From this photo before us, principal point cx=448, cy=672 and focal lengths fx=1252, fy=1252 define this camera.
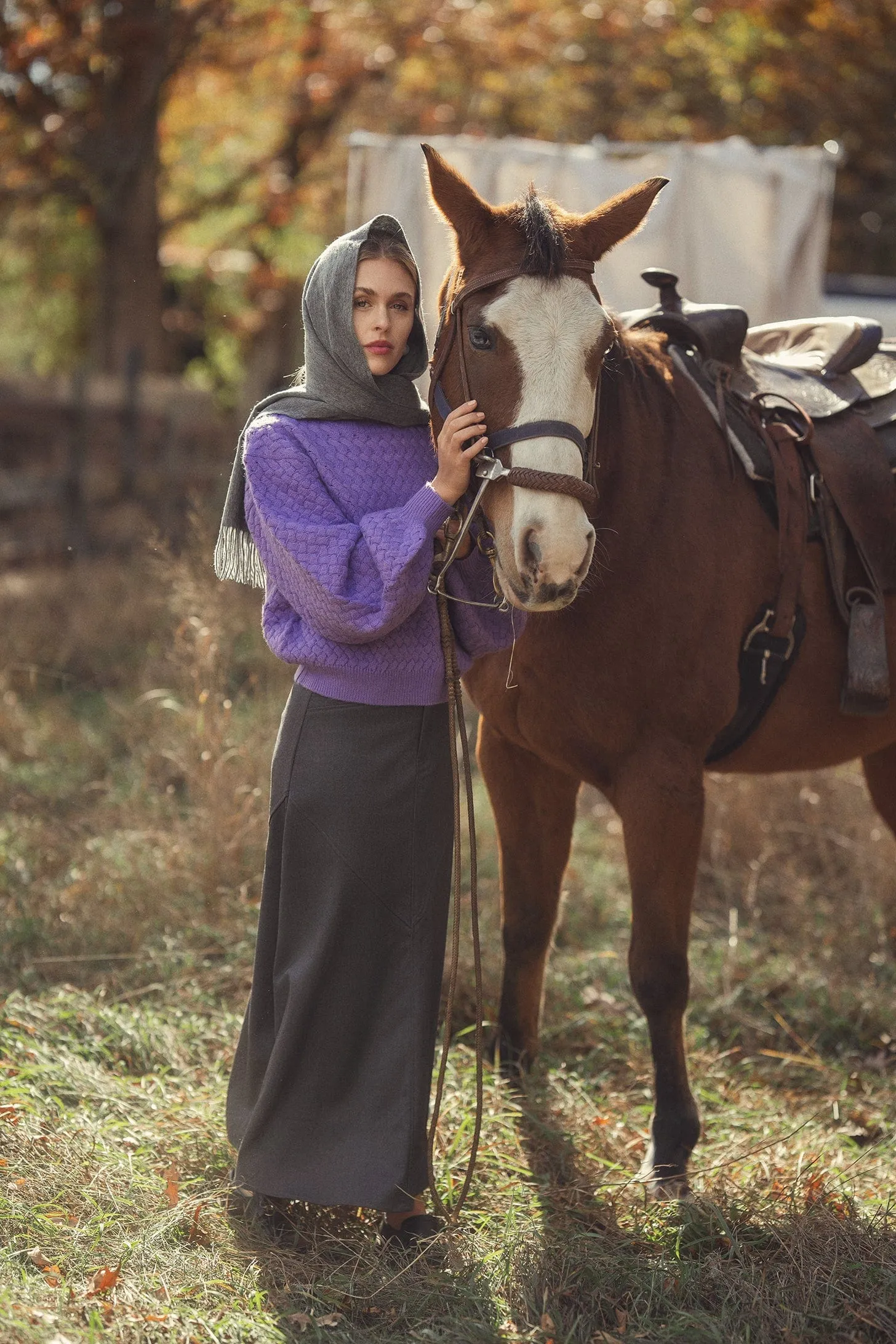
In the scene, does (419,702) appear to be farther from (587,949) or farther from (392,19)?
(392,19)

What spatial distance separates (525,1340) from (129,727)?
336cm

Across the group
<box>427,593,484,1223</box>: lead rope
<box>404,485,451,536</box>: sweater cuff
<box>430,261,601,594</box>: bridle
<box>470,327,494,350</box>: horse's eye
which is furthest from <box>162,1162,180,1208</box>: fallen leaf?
<box>470,327,494,350</box>: horse's eye

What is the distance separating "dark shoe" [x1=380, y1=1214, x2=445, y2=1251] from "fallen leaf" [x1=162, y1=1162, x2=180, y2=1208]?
42 centimetres

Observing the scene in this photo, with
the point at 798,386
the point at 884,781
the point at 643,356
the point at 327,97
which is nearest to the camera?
the point at 643,356

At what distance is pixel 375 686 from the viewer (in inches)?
93.4

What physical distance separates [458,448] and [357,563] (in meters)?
0.27

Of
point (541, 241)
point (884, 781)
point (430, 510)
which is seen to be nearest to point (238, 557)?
point (430, 510)

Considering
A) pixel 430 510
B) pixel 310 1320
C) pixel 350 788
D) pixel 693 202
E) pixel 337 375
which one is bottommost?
pixel 310 1320

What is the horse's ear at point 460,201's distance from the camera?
2.24 meters

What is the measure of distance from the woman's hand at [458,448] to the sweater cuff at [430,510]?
1 cm

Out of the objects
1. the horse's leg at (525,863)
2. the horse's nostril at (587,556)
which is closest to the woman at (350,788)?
the horse's nostril at (587,556)

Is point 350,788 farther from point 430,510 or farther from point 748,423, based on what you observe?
point 748,423

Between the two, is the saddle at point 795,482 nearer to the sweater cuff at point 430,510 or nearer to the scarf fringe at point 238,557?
the sweater cuff at point 430,510

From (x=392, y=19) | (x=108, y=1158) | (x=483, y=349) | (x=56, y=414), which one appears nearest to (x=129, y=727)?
(x=108, y=1158)
